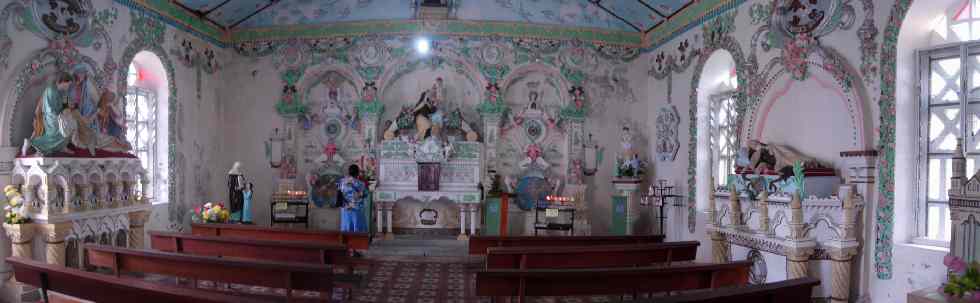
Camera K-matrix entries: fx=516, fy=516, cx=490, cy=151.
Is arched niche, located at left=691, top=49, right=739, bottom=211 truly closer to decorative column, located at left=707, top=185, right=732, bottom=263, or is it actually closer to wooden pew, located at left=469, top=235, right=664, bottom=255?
decorative column, located at left=707, top=185, right=732, bottom=263

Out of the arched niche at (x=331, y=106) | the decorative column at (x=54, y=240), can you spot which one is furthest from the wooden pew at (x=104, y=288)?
the arched niche at (x=331, y=106)

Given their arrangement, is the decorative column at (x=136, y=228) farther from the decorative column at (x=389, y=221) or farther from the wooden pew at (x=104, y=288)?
the decorative column at (x=389, y=221)

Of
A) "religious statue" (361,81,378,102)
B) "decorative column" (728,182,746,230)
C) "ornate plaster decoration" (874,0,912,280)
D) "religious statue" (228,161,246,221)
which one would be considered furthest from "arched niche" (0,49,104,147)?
"ornate plaster decoration" (874,0,912,280)

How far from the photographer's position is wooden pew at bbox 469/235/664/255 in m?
6.93

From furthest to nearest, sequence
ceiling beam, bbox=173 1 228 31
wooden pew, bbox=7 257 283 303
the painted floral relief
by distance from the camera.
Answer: the painted floral relief < ceiling beam, bbox=173 1 228 31 < wooden pew, bbox=7 257 283 303

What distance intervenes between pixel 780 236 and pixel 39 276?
326 inches

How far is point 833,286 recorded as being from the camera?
21.6 ft

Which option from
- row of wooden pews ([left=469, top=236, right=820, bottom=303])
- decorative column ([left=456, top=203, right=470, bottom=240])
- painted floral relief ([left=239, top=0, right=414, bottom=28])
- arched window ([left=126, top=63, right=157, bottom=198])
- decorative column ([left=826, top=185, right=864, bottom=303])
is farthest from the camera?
painted floral relief ([left=239, top=0, right=414, bottom=28])

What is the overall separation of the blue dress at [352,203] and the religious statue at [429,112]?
9.40 ft

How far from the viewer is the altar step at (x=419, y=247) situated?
978 centimetres

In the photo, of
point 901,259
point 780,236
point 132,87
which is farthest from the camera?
point 132,87

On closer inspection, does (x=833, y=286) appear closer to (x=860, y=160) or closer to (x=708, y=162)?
(x=860, y=160)

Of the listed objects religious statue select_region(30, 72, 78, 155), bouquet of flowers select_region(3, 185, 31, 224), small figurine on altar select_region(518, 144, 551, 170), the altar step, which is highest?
religious statue select_region(30, 72, 78, 155)

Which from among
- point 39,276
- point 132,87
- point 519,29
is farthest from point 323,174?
point 39,276
